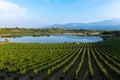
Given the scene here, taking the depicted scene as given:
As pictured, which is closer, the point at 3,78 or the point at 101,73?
the point at 3,78

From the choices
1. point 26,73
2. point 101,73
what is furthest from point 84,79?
point 26,73

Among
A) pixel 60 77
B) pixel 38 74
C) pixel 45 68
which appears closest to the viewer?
pixel 60 77

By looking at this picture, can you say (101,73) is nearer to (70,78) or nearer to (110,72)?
(110,72)

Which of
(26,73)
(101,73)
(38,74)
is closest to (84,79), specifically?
(101,73)

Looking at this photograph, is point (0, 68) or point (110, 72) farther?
point (0, 68)

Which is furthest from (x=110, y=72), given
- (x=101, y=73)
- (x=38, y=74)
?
(x=38, y=74)

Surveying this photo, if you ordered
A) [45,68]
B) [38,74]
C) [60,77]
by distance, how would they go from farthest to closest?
[45,68], [38,74], [60,77]

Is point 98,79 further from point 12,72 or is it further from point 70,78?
point 12,72

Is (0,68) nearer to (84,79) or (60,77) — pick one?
(60,77)
